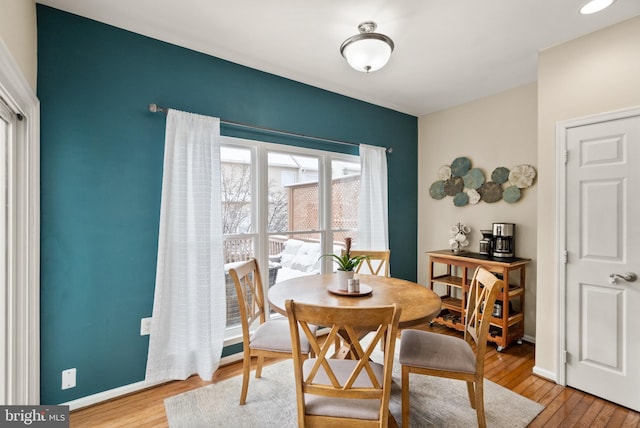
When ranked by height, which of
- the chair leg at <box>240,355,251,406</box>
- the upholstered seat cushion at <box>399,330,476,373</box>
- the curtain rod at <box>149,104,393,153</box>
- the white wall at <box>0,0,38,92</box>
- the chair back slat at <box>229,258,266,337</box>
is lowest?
the chair leg at <box>240,355,251,406</box>

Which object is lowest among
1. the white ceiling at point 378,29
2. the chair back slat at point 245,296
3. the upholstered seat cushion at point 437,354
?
the upholstered seat cushion at point 437,354

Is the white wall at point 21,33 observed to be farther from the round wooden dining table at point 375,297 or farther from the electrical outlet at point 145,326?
the round wooden dining table at point 375,297

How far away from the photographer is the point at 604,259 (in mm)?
2186

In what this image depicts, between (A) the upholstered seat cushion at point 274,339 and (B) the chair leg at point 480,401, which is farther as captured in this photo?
(A) the upholstered seat cushion at point 274,339

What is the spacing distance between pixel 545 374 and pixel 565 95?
7.17 feet

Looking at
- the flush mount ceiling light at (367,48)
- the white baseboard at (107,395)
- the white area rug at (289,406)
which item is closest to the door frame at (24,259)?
the white baseboard at (107,395)

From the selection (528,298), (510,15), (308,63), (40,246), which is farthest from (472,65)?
(40,246)

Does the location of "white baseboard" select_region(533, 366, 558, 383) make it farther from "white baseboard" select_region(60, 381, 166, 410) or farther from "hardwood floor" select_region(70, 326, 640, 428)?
"white baseboard" select_region(60, 381, 166, 410)

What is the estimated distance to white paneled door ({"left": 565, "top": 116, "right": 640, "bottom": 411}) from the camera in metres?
2.07

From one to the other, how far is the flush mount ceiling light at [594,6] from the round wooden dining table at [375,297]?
2.06 m

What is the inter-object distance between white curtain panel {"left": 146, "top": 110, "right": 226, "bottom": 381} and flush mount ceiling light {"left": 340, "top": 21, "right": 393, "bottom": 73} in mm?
1199

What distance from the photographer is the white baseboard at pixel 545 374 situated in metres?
2.41

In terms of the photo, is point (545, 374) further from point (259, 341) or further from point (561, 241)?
point (259, 341)

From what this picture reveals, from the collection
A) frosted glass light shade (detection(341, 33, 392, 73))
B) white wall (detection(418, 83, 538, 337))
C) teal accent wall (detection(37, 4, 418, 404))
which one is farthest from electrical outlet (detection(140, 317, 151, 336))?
white wall (detection(418, 83, 538, 337))
